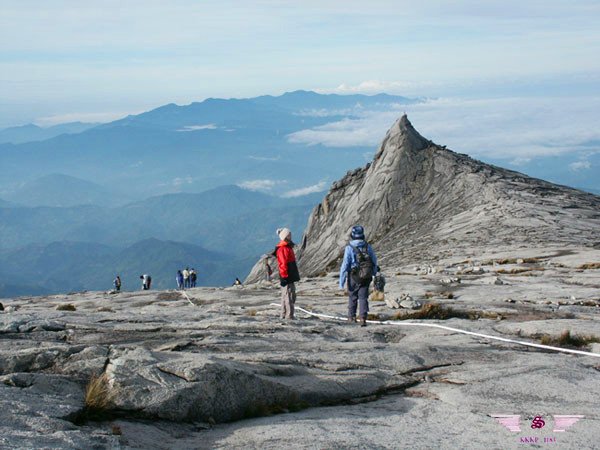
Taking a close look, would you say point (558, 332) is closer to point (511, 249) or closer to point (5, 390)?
point (5, 390)

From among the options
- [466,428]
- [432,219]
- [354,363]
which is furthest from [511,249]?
[466,428]

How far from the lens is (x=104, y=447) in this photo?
10.2 metres

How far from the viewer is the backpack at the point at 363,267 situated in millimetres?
21547

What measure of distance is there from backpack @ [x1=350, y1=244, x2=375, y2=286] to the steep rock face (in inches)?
1168

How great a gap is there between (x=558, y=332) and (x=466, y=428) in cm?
933

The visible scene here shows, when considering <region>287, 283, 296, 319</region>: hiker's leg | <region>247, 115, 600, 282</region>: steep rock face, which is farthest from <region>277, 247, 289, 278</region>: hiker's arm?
<region>247, 115, 600, 282</region>: steep rock face

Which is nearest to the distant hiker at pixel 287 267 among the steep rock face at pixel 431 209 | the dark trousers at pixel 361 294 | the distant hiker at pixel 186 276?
the dark trousers at pixel 361 294

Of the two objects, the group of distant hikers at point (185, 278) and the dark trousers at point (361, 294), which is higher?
the dark trousers at point (361, 294)

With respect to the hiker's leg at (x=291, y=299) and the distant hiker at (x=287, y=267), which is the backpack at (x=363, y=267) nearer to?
the distant hiker at (x=287, y=267)

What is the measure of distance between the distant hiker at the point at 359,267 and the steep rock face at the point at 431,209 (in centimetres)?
2937

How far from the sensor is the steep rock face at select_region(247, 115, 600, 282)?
55.8 metres

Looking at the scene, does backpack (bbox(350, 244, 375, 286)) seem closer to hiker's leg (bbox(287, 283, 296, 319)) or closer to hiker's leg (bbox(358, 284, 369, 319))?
hiker's leg (bbox(358, 284, 369, 319))

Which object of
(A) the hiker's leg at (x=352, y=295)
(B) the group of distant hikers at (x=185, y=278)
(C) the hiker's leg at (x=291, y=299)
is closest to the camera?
(A) the hiker's leg at (x=352, y=295)

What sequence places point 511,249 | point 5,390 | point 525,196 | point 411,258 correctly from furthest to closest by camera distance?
point 525,196
point 411,258
point 511,249
point 5,390
